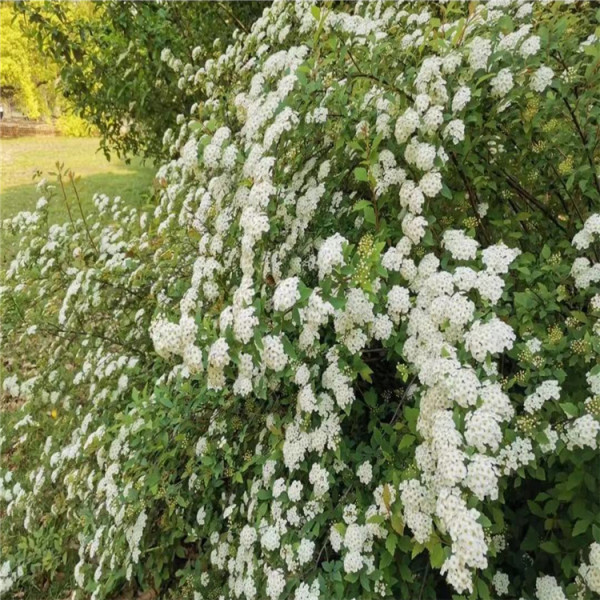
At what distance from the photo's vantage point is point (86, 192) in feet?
39.9

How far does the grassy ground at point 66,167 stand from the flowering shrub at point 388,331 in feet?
15.3

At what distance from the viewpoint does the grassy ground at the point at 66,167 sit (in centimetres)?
1082

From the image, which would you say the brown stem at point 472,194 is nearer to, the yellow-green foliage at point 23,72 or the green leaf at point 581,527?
the green leaf at point 581,527

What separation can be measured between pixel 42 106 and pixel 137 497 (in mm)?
28870

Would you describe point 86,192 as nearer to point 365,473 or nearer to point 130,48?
point 130,48

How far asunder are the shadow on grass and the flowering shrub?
767 cm

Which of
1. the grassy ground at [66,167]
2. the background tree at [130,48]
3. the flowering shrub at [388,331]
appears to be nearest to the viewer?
the flowering shrub at [388,331]

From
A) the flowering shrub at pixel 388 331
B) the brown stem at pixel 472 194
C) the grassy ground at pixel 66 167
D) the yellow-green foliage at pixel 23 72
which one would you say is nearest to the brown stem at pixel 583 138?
the flowering shrub at pixel 388 331

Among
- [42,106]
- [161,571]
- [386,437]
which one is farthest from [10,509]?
[42,106]

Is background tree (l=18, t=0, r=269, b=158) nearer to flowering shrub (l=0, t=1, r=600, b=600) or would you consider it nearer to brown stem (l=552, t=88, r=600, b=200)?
flowering shrub (l=0, t=1, r=600, b=600)

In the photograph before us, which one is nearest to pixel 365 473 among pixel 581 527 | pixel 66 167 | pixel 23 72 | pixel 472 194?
pixel 581 527

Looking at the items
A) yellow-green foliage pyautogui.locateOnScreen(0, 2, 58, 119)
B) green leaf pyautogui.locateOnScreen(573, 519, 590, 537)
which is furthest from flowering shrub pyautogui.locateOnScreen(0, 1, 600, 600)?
yellow-green foliage pyautogui.locateOnScreen(0, 2, 58, 119)

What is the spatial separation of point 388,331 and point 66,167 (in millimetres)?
16142

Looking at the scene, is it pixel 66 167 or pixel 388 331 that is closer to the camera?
pixel 388 331
